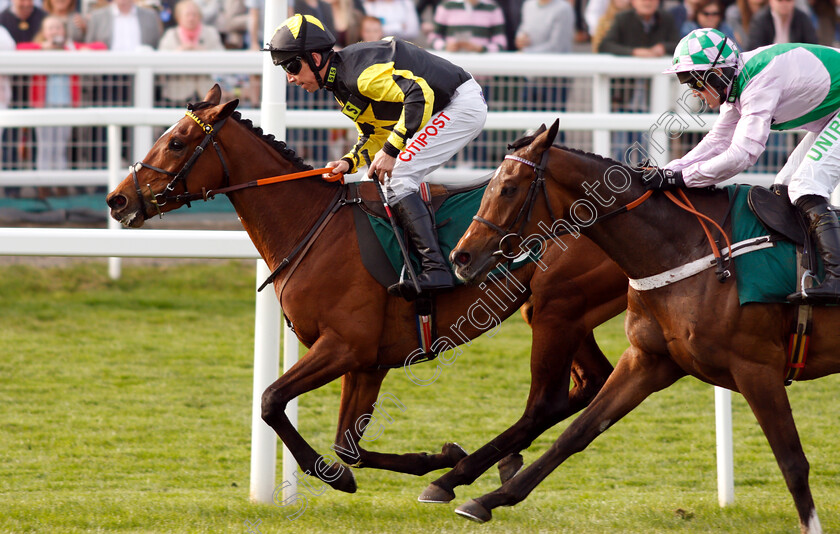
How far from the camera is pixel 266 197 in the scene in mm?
4770

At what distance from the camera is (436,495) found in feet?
15.5

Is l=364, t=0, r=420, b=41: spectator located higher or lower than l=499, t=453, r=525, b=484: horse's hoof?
higher

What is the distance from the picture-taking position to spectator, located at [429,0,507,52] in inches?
403

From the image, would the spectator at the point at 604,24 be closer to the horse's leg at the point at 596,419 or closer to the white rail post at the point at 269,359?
the white rail post at the point at 269,359

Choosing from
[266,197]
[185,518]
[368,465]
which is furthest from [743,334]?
[185,518]

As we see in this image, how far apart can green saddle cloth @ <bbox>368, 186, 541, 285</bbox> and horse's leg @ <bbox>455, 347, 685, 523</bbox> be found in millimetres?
621

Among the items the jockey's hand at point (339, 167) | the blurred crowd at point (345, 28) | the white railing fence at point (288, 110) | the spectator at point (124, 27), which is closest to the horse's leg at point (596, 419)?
the jockey's hand at point (339, 167)

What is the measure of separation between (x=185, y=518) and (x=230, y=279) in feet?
16.4

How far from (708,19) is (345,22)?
3.30m

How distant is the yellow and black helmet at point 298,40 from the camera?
182 inches

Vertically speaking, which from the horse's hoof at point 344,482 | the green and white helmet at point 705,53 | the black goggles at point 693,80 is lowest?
the horse's hoof at point 344,482

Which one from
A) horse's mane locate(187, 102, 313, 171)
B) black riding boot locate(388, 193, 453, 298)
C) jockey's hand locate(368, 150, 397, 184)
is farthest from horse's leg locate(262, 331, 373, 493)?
horse's mane locate(187, 102, 313, 171)

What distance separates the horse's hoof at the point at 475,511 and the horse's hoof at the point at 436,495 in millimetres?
343

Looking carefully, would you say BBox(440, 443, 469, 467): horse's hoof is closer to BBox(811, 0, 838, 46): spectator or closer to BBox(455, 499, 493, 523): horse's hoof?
BBox(455, 499, 493, 523): horse's hoof
